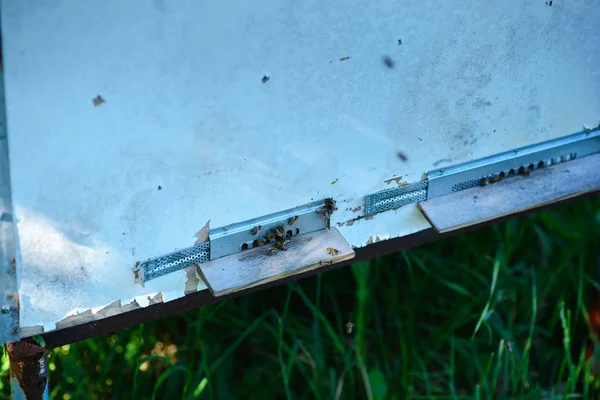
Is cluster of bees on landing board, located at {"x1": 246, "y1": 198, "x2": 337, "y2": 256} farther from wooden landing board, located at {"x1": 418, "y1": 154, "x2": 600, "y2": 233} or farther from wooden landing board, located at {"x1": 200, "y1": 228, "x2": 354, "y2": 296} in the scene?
wooden landing board, located at {"x1": 418, "y1": 154, "x2": 600, "y2": 233}

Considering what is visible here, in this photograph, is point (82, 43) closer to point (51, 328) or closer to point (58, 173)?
point (58, 173)

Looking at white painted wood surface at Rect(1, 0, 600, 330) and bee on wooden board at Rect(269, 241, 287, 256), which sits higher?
white painted wood surface at Rect(1, 0, 600, 330)

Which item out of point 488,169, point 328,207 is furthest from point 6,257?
point 488,169

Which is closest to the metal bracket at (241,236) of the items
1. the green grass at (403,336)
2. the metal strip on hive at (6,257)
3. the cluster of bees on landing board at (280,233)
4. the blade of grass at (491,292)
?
the cluster of bees on landing board at (280,233)

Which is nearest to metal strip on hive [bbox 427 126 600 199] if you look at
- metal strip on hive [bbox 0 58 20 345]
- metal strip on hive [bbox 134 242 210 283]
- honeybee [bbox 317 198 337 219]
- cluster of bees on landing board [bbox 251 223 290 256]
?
honeybee [bbox 317 198 337 219]

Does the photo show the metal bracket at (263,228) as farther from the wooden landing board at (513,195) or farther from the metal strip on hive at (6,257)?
the metal strip on hive at (6,257)
